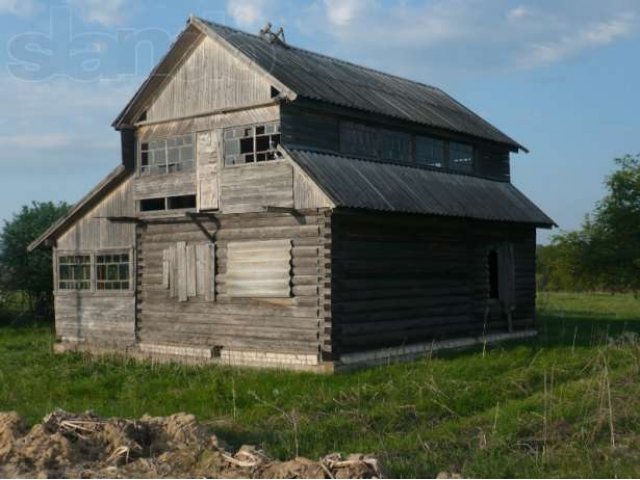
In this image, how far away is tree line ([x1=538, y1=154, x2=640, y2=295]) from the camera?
34.5 meters

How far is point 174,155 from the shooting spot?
66.8 ft

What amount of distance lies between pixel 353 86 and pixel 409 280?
5.28 m

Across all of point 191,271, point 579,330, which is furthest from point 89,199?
point 579,330

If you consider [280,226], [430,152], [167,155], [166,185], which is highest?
[430,152]

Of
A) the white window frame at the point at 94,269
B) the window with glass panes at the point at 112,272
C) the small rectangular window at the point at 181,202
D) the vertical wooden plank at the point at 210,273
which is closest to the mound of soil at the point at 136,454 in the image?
the vertical wooden plank at the point at 210,273

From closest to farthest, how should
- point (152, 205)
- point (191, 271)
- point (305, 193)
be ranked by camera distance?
point (305, 193) < point (191, 271) < point (152, 205)

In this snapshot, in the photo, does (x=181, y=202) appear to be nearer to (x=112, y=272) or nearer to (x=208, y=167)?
(x=208, y=167)

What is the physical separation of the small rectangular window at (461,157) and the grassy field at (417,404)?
211 inches

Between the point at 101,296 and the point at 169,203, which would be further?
the point at 101,296

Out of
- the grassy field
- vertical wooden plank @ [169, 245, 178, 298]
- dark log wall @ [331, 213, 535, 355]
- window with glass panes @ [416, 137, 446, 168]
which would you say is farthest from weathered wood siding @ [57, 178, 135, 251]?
window with glass panes @ [416, 137, 446, 168]

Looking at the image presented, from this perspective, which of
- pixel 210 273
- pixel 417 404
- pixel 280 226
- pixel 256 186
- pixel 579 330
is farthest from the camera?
pixel 579 330

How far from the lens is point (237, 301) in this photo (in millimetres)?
18875

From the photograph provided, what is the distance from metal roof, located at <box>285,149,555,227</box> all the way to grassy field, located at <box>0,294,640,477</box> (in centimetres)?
346

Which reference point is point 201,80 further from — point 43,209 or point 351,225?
point 43,209
